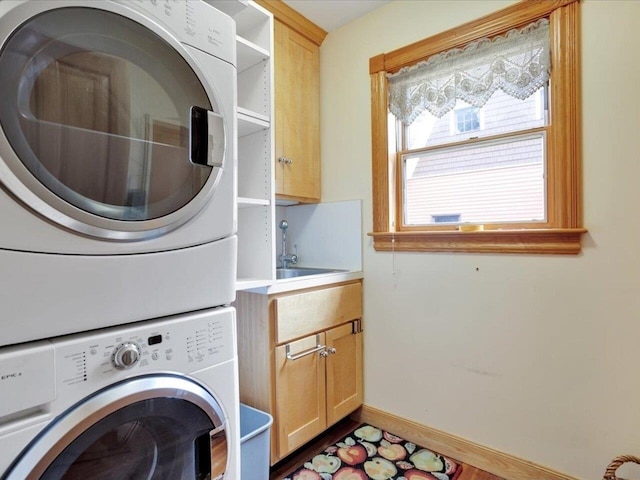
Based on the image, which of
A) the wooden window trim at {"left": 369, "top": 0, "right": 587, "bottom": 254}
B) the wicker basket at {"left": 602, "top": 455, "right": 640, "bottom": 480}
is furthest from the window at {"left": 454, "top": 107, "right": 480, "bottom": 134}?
the wicker basket at {"left": 602, "top": 455, "right": 640, "bottom": 480}

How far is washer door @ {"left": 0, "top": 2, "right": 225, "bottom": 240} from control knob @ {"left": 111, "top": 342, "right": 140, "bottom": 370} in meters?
0.25

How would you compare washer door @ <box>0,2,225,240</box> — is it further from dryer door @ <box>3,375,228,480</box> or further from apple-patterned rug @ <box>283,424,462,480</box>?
apple-patterned rug @ <box>283,424,462,480</box>

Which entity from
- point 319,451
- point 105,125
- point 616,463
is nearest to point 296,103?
point 105,125

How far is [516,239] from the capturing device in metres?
1.66

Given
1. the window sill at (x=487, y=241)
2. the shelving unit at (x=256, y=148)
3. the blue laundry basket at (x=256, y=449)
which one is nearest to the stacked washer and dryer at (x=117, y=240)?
the blue laundry basket at (x=256, y=449)

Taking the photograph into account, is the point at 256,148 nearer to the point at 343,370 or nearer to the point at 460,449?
the point at 343,370

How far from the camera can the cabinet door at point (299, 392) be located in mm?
1634

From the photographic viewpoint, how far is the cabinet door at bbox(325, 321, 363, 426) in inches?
74.9

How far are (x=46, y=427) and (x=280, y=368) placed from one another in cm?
102

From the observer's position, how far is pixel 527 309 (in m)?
1.65

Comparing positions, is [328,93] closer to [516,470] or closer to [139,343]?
[139,343]

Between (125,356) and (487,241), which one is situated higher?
(487,241)

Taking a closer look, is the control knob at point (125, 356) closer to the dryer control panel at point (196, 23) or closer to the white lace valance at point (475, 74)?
the dryer control panel at point (196, 23)

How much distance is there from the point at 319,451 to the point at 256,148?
5.06 ft
